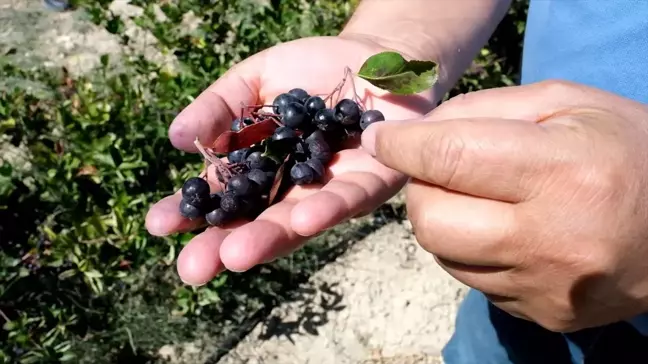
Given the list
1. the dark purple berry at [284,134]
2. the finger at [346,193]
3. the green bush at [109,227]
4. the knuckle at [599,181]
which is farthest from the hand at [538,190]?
the green bush at [109,227]

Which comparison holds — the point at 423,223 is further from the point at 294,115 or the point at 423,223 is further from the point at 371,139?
the point at 294,115

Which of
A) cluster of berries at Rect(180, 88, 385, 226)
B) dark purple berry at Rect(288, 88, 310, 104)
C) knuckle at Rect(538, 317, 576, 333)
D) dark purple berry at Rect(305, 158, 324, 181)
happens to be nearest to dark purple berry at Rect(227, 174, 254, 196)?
cluster of berries at Rect(180, 88, 385, 226)

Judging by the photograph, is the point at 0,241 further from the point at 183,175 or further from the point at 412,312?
the point at 412,312

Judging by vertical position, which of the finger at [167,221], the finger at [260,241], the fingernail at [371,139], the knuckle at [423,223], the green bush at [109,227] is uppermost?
the fingernail at [371,139]

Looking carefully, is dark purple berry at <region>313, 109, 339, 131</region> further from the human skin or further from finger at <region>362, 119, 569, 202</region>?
finger at <region>362, 119, 569, 202</region>

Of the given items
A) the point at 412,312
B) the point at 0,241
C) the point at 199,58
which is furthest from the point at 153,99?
the point at 412,312

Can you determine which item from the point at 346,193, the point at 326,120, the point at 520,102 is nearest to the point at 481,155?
the point at 520,102

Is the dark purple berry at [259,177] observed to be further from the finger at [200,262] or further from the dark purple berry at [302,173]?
the finger at [200,262]
